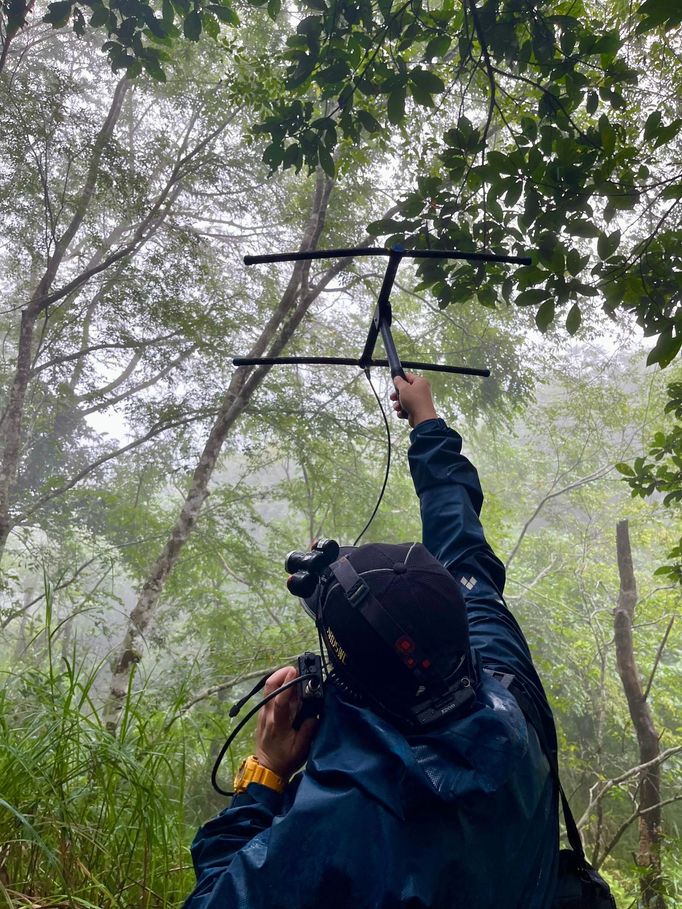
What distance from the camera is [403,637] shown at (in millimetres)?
629

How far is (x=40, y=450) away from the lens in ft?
18.2

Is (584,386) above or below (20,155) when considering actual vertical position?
below

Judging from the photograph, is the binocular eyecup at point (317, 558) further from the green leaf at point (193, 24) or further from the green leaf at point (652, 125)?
the green leaf at point (193, 24)

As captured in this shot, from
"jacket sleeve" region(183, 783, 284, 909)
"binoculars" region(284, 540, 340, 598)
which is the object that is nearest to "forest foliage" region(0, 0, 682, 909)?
"jacket sleeve" region(183, 783, 284, 909)

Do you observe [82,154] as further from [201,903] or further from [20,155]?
[201,903]

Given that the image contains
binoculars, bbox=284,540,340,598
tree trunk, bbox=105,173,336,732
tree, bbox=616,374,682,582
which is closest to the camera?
binoculars, bbox=284,540,340,598

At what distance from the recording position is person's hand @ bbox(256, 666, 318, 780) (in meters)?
0.70

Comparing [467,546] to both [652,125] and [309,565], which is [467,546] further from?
[652,125]

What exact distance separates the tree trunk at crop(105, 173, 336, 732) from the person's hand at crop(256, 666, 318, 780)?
2.17 m

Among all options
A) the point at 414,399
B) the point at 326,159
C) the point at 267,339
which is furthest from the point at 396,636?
the point at 267,339

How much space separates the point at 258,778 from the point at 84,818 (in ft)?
2.24

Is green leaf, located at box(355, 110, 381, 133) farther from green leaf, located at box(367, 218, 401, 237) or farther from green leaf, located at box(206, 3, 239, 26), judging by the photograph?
green leaf, located at box(206, 3, 239, 26)

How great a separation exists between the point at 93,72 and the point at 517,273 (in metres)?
7.82

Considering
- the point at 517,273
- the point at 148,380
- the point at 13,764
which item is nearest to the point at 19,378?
the point at 148,380
